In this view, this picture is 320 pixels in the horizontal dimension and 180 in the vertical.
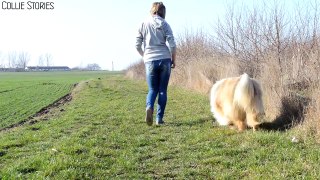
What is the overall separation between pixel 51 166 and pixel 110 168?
666 millimetres

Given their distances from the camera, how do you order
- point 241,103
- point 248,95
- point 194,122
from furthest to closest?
point 194,122, point 241,103, point 248,95

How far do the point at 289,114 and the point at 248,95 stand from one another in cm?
110

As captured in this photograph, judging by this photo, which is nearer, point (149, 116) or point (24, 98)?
point (149, 116)

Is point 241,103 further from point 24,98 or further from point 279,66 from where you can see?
point 24,98

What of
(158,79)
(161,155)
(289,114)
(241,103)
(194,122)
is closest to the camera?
(161,155)

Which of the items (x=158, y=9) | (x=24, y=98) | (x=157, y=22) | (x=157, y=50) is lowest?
(x=24, y=98)

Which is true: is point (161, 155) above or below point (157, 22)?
below

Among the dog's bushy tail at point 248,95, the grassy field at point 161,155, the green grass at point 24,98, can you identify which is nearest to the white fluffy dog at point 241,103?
the dog's bushy tail at point 248,95

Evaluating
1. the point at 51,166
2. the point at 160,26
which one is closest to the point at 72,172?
the point at 51,166

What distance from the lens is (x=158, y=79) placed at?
7023 mm

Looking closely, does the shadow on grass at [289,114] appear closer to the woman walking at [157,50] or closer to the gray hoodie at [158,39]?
the woman walking at [157,50]

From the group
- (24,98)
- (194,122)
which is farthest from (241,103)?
(24,98)

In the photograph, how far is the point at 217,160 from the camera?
14.4 feet

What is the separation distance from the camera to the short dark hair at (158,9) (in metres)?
6.89
